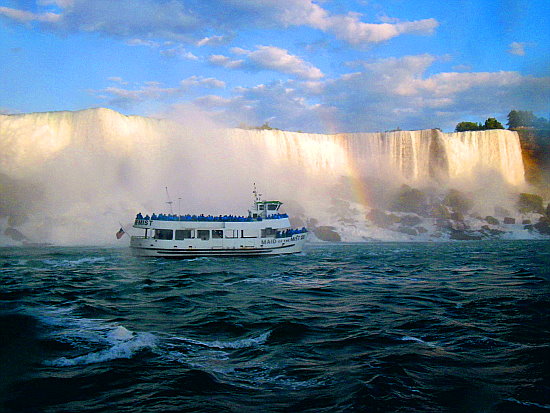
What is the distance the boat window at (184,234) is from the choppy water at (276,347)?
1186 centimetres

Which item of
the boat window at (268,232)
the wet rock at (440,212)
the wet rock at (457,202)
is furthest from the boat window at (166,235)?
the wet rock at (457,202)

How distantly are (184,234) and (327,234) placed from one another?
82.5 feet

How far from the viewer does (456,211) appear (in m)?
57.7

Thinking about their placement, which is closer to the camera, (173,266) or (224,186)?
(173,266)

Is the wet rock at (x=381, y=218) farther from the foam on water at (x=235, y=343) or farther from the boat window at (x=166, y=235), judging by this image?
the foam on water at (x=235, y=343)

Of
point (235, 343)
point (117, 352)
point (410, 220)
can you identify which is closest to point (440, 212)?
point (410, 220)

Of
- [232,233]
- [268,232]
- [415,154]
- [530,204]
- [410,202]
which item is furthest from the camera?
[415,154]

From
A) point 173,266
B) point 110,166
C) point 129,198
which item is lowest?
point 173,266

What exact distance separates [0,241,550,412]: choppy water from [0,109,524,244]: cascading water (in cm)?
3287

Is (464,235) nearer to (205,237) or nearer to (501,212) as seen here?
(501,212)

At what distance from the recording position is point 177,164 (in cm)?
5388

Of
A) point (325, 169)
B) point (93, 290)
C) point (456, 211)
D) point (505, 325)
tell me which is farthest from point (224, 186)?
point (505, 325)

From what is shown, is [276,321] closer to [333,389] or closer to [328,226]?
[333,389]

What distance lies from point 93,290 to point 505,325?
11.9 m
